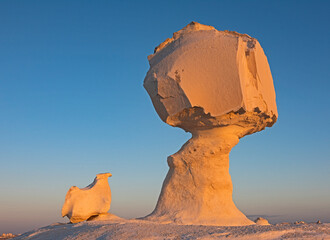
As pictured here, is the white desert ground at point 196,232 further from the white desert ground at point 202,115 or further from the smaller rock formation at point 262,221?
the smaller rock formation at point 262,221

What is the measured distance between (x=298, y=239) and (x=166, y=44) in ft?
19.9

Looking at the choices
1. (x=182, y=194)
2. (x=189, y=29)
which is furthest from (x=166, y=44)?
(x=182, y=194)

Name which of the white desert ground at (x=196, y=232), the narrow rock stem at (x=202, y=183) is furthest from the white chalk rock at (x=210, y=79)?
the white desert ground at (x=196, y=232)

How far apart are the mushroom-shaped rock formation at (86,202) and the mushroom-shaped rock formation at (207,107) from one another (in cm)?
159

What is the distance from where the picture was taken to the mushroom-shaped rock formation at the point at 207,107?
839 centimetres

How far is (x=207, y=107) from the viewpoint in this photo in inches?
331

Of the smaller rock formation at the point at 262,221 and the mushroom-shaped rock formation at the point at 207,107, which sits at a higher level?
the mushroom-shaped rock formation at the point at 207,107

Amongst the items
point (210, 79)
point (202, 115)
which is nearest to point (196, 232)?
point (202, 115)

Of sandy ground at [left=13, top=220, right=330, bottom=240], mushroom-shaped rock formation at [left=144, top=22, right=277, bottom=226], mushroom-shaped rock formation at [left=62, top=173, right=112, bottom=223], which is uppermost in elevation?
mushroom-shaped rock formation at [left=144, top=22, right=277, bottom=226]

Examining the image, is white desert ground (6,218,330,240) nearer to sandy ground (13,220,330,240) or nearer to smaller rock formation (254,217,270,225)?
sandy ground (13,220,330,240)

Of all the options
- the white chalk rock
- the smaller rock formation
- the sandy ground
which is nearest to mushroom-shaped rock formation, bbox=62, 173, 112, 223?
the sandy ground

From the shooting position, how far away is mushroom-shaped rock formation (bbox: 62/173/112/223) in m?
9.59

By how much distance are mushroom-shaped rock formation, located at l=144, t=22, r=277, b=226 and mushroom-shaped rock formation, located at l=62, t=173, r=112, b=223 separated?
1.59m

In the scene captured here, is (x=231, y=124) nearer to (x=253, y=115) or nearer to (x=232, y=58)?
(x=253, y=115)
